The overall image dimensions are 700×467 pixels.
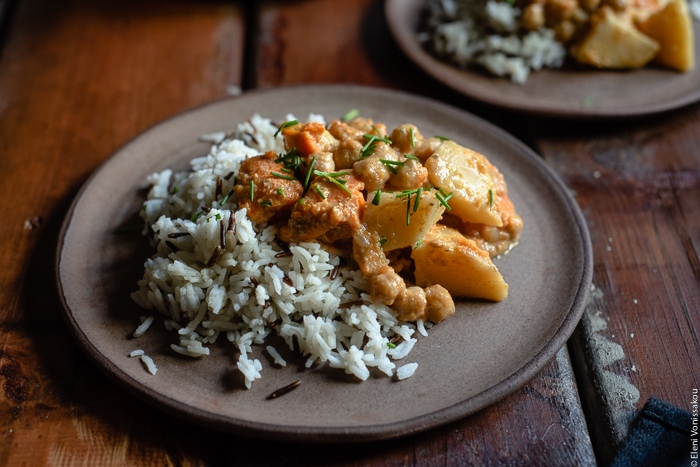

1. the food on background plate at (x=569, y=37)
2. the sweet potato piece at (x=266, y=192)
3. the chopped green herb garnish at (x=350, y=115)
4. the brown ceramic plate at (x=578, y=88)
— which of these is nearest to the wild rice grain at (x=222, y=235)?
the sweet potato piece at (x=266, y=192)

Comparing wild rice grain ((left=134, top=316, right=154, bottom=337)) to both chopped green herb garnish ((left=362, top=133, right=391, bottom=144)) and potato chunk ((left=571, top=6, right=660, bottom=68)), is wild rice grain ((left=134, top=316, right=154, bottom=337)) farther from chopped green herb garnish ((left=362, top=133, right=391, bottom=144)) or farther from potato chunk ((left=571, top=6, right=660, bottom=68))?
potato chunk ((left=571, top=6, right=660, bottom=68))

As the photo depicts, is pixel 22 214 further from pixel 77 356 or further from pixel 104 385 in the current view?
pixel 104 385

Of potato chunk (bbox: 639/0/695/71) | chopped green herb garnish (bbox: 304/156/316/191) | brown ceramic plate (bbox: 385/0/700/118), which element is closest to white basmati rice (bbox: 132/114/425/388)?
chopped green herb garnish (bbox: 304/156/316/191)

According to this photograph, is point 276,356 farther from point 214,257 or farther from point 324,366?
point 214,257

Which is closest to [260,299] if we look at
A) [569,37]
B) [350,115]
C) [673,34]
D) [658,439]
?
[350,115]

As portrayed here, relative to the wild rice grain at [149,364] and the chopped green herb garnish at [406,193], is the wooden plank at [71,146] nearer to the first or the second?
the wild rice grain at [149,364]

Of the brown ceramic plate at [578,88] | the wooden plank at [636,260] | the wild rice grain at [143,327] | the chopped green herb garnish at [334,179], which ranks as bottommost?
the wooden plank at [636,260]
